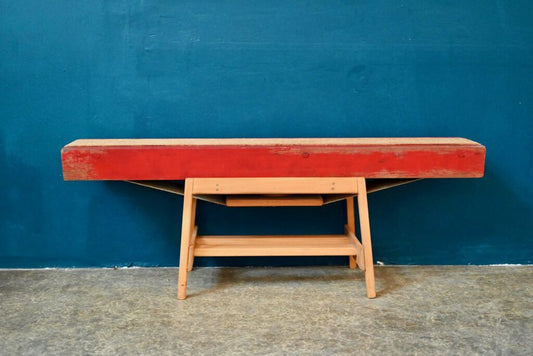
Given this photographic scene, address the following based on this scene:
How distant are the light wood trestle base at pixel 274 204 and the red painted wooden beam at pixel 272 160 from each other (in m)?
0.04

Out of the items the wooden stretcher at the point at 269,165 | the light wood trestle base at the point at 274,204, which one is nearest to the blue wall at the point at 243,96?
the light wood trestle base at the point at 274,204

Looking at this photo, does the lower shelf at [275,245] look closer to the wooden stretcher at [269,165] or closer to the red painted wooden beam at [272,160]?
the wooden stretcher at [269,165]

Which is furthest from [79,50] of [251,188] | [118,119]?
[251,188]

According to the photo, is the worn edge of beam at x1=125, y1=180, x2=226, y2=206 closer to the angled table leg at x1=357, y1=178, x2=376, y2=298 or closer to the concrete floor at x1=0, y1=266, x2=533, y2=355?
the concrete floor at x1=0, y1=266, x2=533, y2=355

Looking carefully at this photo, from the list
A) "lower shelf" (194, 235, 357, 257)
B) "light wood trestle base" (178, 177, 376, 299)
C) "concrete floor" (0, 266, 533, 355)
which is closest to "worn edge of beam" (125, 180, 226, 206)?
"light wood trestle base" (178, 177, 376, 299)

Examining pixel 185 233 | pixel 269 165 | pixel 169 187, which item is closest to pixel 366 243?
pixel 269 165

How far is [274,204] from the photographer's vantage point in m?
2.70

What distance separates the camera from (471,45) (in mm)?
2869

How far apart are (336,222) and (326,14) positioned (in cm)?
117

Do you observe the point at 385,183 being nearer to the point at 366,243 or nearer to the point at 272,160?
the point at 366,243

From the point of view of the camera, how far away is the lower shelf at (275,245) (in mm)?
2572

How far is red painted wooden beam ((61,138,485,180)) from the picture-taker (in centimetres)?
247

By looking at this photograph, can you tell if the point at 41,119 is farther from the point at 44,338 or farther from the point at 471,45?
the point at 471,45

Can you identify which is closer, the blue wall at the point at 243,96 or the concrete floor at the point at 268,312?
the concrete floor at the point at 268,312
